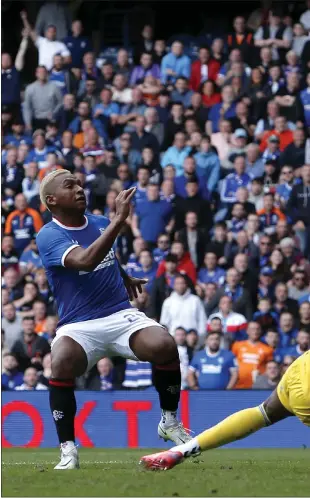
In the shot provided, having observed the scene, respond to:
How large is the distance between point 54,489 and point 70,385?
1809 mm

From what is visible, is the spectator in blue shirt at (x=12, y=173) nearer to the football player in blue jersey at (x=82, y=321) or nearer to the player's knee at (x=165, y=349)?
the football player in blue jersey at (x=82, y=321)

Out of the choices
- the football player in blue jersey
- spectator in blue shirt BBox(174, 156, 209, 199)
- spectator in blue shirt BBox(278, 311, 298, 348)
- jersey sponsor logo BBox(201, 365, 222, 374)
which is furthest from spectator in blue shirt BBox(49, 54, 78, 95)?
the football player in blue jersey

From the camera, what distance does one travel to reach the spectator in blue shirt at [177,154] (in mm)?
19219

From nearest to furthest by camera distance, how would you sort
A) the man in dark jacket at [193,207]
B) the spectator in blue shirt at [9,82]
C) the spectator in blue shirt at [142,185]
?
the man in dark jacket at [193,207] < the spectator in blue shirt at [142,185] < the spectator in blue shirt at [9,82]

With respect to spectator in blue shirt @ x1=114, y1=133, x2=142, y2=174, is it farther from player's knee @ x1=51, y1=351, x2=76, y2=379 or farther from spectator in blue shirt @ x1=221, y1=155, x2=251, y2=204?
player's knee @ x1=51, y1=351, x2=76, y2=379

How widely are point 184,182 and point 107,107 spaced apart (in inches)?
111

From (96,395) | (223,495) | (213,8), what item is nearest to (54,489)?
(223,495)

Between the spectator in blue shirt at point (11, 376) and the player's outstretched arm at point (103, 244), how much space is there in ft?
26.1

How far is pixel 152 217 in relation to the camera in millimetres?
18438

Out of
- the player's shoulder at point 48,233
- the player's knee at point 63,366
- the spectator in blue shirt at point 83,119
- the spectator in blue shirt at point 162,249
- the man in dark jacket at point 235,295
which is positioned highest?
the spectator in blue shirt at point 83,119

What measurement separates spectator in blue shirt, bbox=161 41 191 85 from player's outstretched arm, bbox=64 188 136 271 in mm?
12592

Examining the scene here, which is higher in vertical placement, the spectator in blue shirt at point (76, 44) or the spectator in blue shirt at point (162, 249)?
the spectator in blue shirt at point (76, 44)

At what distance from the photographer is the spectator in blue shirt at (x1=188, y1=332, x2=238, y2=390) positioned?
15.9 meters

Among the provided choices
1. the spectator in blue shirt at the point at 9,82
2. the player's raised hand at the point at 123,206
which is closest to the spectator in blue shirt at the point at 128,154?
the spectator in blue shirt at the point at 9,82
